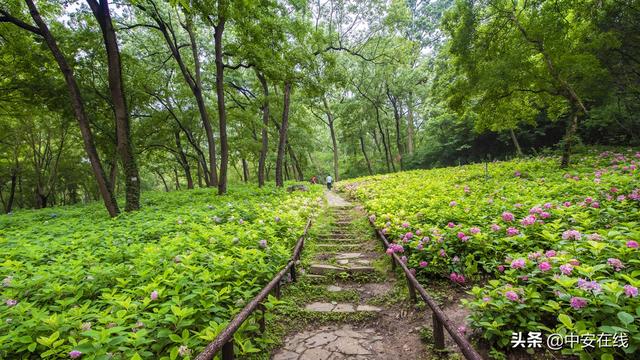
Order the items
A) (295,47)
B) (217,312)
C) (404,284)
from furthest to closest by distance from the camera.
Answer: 1. (295,47)
2. (404,284)
3. (217,312)

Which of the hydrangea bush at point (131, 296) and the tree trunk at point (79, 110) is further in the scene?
the tree trunk at point (79, 110)

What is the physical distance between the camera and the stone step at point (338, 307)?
4.33 metres

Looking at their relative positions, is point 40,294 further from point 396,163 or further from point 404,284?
point 396,163

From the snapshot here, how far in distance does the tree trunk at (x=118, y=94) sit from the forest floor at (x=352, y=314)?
7.16m

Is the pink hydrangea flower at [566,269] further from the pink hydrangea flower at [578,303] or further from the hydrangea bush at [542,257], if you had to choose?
the pink hydrangea flower at [578,303]

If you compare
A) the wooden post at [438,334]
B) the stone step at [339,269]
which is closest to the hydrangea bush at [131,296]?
the stone step at [339,269]

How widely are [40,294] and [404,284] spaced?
465cm

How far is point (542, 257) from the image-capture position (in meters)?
3.01

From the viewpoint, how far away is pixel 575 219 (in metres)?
4.10

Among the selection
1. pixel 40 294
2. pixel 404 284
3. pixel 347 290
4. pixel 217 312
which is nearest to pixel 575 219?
pixel 404 284

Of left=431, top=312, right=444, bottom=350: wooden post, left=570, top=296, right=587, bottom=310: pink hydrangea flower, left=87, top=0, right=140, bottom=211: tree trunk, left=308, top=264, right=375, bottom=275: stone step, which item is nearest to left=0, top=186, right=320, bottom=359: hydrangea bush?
left=308, top=264, right=375, bottom=275: stone step

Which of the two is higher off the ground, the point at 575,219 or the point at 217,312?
the point at 575,219

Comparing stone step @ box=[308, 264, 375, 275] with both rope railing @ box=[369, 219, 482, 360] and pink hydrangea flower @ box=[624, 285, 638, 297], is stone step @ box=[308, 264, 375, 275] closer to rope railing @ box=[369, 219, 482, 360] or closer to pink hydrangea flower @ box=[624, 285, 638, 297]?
rope railing @ box=[369, 219, 482, 360]

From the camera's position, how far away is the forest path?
339 cm
